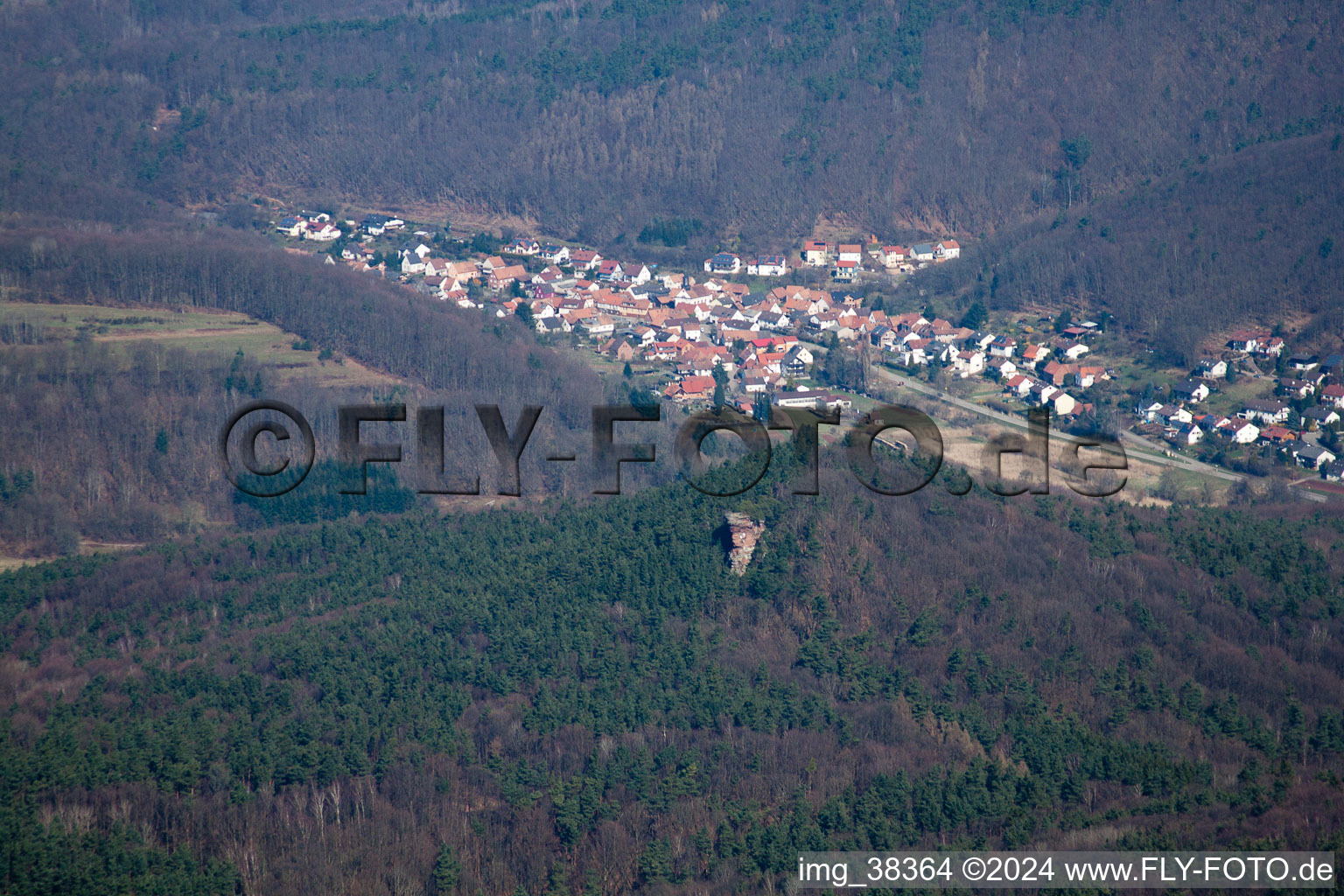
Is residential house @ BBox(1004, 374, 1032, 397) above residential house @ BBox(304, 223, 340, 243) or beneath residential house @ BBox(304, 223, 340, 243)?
beneath

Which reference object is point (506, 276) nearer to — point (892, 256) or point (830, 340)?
point (830, 340)

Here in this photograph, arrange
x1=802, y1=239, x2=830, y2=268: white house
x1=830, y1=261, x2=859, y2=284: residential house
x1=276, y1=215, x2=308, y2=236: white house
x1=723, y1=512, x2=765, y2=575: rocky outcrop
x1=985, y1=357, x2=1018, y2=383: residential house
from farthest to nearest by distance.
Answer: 1. x1=276, y1=215, x2=308, y2=236: white house
2. x1=802, y1=239, x2=830, y2=268: white house
3. x1=830, y1=261, x2=859, y2=284: residential house
4. x1=985, y1=357, x2=1018, y2=383: residential house
5. x1=723, y1=512, x2=765, y2=575: rocky outcrop

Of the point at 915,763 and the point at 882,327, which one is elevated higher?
the point at 882,327

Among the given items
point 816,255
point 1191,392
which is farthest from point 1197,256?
point 816,255

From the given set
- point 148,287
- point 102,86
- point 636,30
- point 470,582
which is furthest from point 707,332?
point 102,86

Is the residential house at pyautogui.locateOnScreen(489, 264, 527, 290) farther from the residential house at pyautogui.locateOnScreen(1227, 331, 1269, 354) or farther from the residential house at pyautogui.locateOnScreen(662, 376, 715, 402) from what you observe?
the residential house at pyautogui.locateOnScreen(1227, 331, 1269, 354)

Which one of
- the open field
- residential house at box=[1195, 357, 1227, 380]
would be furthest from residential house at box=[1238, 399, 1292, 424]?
the open field

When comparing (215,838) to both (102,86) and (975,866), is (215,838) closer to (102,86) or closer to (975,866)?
(975,866)

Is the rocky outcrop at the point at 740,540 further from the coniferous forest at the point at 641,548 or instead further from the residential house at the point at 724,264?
the residential house at the point at 724,264
